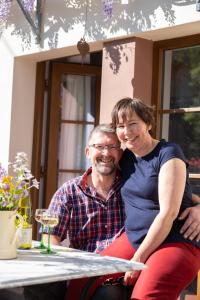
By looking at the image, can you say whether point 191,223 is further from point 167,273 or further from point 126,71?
point 126,71

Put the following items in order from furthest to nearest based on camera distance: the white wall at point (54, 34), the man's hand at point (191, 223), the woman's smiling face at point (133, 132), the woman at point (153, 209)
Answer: the white wall at point (54, 34) < the woman's smiling face at point (133, 132) < the man's hand at point (191, 223) < the woman at point (153, 209)

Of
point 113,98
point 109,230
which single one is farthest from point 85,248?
point 113,98

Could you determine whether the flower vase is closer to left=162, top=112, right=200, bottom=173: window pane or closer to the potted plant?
the potted plant

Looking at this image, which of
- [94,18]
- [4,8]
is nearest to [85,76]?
[4,8]

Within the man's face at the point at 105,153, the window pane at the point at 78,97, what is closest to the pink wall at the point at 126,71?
the man's face at the point at 105,153

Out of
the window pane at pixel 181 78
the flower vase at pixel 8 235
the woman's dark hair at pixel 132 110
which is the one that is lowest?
the flower vase at pixel 8 235

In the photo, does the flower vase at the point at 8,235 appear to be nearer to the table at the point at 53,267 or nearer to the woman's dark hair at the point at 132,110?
the table at the point at 53,267

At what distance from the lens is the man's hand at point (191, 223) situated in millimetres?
2889

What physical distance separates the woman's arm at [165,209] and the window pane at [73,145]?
307cm

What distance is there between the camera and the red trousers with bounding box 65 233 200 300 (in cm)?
272

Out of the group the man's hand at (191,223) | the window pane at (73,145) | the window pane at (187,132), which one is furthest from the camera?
the window pane at (73,145)

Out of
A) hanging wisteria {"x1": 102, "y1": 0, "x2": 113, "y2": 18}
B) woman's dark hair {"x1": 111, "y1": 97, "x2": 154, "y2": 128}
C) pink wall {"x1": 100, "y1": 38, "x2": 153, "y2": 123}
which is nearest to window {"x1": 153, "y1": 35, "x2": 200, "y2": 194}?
pink wall {"x1": 100, "y1": 38, "x2": 153, "y2": 123}

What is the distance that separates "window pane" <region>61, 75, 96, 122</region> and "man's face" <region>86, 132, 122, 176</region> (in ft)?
8.69

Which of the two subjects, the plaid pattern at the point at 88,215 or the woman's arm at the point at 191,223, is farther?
the plaid pattern at the point at 88,215
